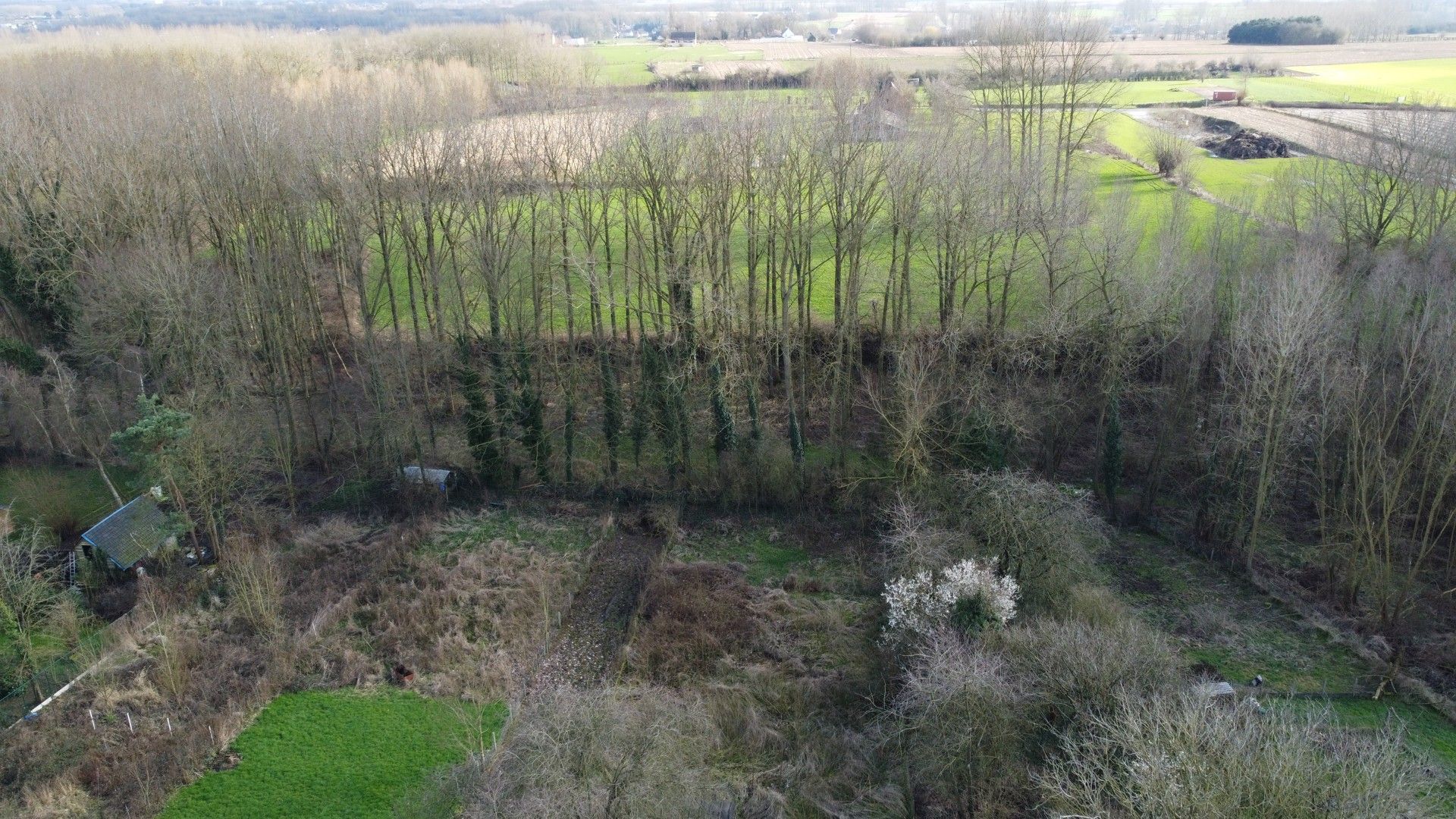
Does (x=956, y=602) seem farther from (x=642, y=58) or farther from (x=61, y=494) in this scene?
(x=642, y=58)

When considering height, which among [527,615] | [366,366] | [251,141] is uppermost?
[251,141]

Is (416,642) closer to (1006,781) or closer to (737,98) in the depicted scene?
(1006,781)

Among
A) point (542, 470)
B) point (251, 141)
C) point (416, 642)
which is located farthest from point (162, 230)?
point (416, 642)

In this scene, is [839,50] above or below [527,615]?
above

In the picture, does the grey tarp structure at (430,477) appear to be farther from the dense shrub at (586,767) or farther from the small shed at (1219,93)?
the small shed at (1219,93)

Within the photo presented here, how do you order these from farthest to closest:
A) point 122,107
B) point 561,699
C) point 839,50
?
point 839,50
point 122,107
point 561,699

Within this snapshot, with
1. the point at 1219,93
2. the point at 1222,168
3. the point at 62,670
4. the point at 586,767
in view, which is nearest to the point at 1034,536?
the point at 586,767

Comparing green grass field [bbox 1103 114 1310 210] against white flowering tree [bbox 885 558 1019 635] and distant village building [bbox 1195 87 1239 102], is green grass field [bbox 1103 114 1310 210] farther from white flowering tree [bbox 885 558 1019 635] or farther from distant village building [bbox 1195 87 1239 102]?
white flowering tree [bbox 885 558 1019 635]
